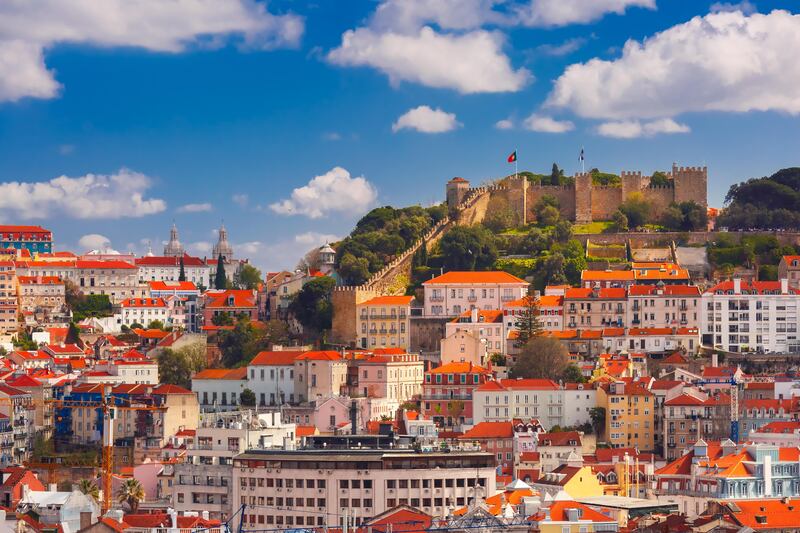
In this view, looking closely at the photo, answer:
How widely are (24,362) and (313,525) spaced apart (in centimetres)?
4312

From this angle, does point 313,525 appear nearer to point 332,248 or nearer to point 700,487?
point 700,487

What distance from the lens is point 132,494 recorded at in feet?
206

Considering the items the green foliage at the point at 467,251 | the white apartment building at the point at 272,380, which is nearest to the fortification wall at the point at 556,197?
the green foliage at the point at 467,251

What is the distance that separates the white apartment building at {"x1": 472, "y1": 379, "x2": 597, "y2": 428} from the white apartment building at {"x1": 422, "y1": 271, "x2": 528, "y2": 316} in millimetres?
14858

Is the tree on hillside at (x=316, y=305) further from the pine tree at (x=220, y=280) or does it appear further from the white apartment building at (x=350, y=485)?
the white apartment building at (x=350, y=485)

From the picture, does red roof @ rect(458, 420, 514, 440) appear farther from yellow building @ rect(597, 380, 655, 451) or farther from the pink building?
the pink building

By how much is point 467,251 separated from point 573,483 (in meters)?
36.9

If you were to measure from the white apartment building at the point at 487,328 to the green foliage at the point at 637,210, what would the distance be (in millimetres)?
17242

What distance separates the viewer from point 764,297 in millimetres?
85188

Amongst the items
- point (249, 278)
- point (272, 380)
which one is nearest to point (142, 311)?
point (249, 278)

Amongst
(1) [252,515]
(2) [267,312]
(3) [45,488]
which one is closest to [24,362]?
(2) [267,312]

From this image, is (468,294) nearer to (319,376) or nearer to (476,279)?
(476,279)

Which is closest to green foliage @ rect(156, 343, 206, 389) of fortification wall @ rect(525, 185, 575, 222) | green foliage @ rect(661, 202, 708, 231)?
fortification wall @ rect(525, 185, 575, 222)

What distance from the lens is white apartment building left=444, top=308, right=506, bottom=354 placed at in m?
86.3
